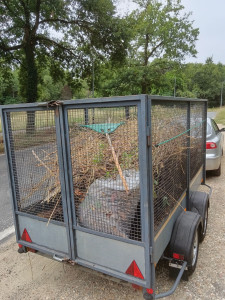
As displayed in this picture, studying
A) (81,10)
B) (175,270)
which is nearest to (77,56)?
(81,10)

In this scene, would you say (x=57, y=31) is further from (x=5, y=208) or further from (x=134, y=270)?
(x=134, y=270)

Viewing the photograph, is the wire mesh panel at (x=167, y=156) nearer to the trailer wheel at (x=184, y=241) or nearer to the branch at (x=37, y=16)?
the trailer wheel at (x=184, y=241)

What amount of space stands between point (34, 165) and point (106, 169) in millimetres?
808

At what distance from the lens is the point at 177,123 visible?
2.68 metres

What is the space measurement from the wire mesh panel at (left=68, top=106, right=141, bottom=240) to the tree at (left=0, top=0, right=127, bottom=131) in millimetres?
11879

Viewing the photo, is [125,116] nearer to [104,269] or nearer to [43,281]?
[104,269]

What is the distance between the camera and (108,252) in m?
2.01

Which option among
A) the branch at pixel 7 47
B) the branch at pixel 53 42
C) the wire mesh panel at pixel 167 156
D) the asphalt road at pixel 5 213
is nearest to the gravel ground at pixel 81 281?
the asphalt road at pixel 5 213

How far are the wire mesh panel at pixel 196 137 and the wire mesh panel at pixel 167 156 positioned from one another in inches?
18.0

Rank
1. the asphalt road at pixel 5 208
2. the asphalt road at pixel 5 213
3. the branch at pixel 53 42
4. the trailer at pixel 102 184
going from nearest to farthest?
the trailer at pixel 102 184 → the asphalt road at pixel 5 213 → the asphalt road at pixel 5 208 → the branch at pixel 53 42

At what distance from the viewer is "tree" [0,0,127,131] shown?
1188cm

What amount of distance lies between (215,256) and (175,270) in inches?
34.3

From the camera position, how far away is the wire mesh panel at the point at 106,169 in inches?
77.0


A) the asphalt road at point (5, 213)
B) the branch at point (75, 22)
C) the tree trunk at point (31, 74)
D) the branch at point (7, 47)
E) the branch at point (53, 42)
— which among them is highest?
the branch at point (75, 22)
